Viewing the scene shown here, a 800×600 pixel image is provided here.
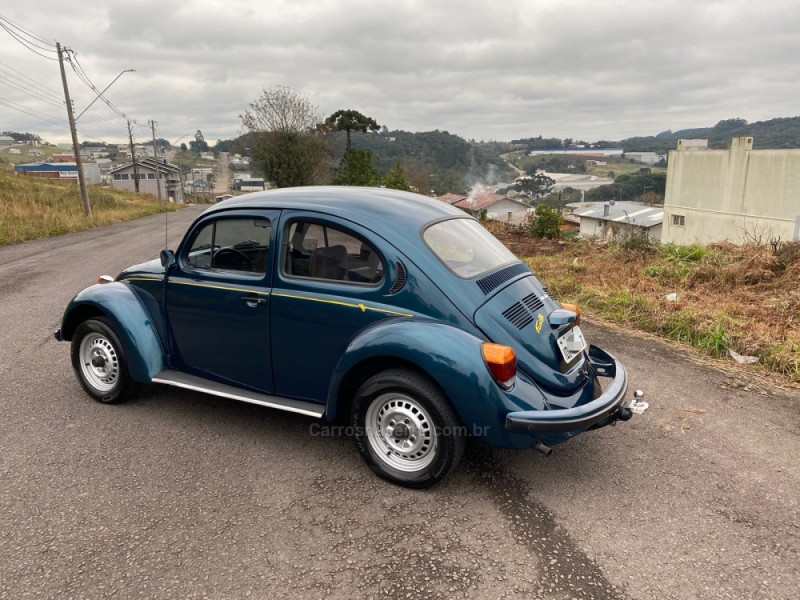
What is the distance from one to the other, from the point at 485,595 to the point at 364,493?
99cm

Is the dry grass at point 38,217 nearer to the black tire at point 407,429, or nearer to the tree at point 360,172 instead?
the tree at point 360,172

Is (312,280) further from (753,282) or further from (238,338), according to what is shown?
(753,282)

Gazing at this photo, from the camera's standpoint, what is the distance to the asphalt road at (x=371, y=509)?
2.47 meters

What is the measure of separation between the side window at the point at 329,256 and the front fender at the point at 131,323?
135 cm

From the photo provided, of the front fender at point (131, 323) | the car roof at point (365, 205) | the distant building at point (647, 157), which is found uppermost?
the distant building at point (647, 157)

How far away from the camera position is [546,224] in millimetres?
16203

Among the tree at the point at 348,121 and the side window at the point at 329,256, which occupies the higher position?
the tree at the point at 348,121

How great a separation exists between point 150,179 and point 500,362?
281 ft

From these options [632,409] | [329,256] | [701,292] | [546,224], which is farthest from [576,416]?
[546,224]

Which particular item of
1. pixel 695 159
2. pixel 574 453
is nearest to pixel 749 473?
pixel 574 453

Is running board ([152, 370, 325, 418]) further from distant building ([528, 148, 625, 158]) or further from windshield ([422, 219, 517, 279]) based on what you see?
distant building ([528, 148, 625, 158])

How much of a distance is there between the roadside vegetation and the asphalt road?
94 centimetres

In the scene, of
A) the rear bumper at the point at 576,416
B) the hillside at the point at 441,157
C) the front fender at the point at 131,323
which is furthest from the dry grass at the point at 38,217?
the hillside at the point at 441,157

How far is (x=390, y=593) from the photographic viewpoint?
2.40m
